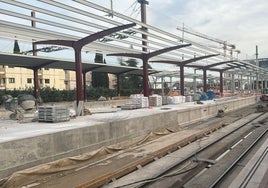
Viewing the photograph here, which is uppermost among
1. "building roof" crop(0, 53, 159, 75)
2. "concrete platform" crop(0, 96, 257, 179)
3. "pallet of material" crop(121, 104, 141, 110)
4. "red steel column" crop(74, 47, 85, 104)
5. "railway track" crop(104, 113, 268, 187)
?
"building roof" crop(0, 53, 159, 75)

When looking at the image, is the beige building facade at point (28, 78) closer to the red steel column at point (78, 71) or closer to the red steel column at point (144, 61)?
the red steel column at point (144, 61)

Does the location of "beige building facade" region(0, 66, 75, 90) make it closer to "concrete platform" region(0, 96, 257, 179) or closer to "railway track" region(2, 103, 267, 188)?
"concrete platform" region(0, 96, 257, 179)

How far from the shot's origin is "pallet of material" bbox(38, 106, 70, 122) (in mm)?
19606

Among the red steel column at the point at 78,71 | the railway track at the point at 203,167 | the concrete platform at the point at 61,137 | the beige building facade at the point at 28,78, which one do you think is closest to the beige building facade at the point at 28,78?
the beige building facade at the point at 28,78

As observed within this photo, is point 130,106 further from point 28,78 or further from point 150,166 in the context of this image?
point 28,78

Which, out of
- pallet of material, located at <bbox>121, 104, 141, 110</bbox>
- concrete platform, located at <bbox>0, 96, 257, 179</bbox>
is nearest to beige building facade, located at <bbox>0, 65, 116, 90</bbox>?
pallet of material, located at <bbox>121, 104, 141, 110</bbox>

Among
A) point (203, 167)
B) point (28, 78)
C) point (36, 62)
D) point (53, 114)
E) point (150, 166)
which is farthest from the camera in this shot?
point (28, 78)

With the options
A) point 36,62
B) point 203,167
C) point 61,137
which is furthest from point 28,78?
point 203,167

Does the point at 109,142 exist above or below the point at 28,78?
below

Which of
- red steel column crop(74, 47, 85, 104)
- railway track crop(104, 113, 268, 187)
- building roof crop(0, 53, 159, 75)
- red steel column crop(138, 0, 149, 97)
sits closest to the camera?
railway track crop(104, 113, 268, 187)

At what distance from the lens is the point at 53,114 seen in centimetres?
1952

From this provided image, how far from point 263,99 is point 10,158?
54.6m

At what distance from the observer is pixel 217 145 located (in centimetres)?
1858

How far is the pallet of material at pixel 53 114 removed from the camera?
1961 centimetres
